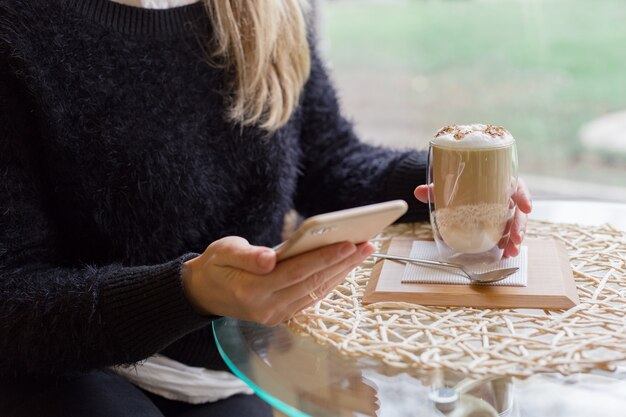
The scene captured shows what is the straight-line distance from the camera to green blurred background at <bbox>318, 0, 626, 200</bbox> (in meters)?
2.44

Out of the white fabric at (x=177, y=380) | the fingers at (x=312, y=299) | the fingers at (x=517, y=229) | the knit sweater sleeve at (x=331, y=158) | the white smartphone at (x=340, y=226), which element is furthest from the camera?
the knit sweater sleeve at (x=331, y=158)

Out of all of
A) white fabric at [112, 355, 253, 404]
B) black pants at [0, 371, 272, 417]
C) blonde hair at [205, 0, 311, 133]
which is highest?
blonde hair at [205, 0, 311, 133]

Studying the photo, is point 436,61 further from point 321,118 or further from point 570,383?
point 570,383

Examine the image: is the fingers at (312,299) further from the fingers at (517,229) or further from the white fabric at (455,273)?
the fingers at (517,229)

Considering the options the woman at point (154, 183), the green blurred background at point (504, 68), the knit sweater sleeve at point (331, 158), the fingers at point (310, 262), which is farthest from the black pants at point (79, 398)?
the green blurred background at point (504, 68)

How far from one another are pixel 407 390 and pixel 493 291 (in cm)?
16

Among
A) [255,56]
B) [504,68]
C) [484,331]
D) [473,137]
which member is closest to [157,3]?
[255,56]

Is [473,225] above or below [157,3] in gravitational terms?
below

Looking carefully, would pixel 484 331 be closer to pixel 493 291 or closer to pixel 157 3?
pixel 493 291

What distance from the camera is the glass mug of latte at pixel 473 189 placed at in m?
0.80

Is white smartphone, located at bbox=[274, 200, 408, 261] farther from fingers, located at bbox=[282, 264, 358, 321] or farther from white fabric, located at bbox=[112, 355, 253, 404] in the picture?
white fabric, located at bbox=[112, 355, 253, 404]

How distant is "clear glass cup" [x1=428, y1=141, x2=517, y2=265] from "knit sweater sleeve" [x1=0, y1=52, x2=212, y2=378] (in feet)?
0.90

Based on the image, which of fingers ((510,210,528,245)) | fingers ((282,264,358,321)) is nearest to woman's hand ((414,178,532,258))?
fingers ((510,210,528,245))

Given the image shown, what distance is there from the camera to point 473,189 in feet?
2.68
